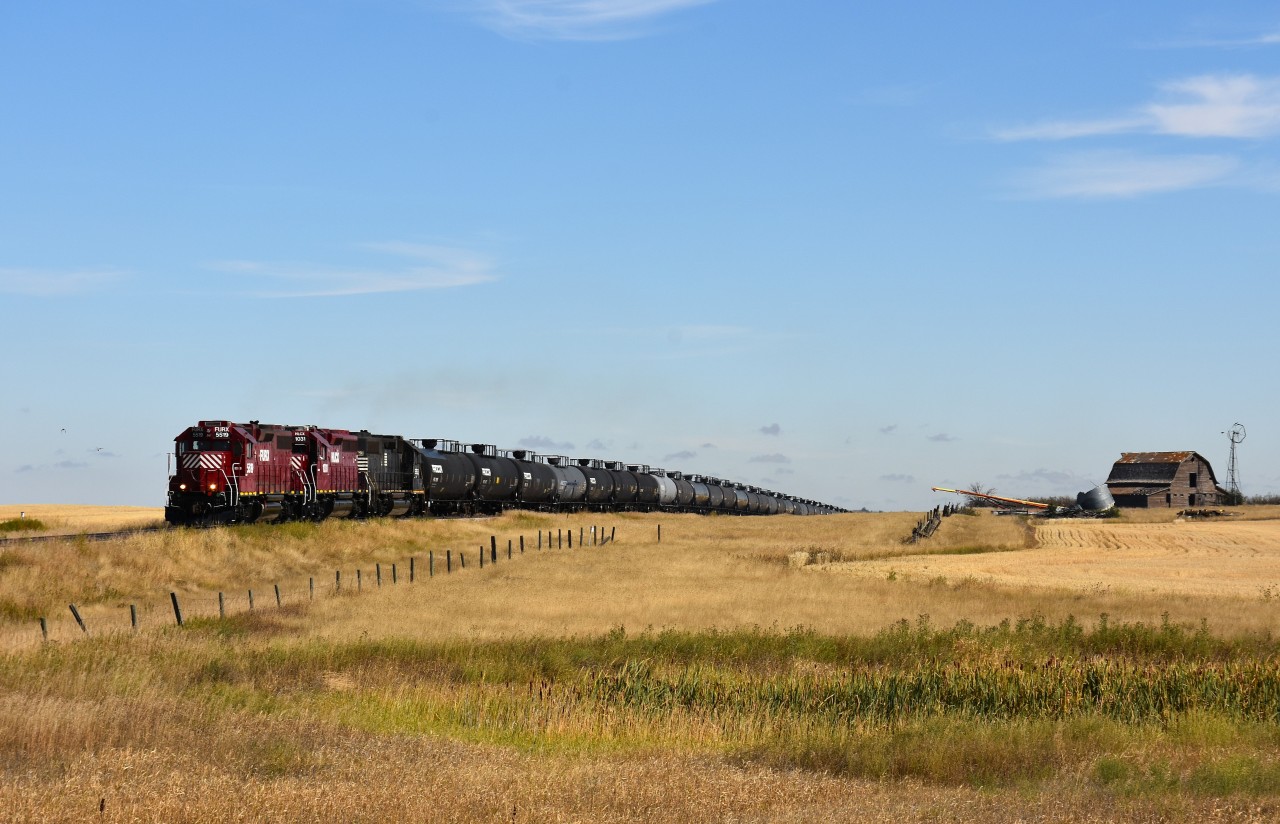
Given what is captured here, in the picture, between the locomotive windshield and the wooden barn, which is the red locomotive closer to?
the locomotive windshield

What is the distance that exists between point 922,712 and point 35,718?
526 inches

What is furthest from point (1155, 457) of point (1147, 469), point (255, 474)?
point (255, 474)

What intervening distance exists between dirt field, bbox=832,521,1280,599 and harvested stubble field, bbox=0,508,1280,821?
2.54 ft

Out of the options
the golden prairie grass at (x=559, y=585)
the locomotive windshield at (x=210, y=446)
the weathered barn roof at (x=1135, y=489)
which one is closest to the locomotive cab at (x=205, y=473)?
the locomotive windshield at (x=210, y=446)

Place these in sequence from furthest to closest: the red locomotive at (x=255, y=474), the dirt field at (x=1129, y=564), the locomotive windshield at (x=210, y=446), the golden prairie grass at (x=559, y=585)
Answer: the red locomotive at (x=255, y=474), the locomotive windshield at (x=210, y=446), the dirt field at (x=1129, y=564), the golden prairie grass at (x=559, y=585)

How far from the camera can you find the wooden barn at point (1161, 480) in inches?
5305

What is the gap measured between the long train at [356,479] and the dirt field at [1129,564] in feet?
76.6

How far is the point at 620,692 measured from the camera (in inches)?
904

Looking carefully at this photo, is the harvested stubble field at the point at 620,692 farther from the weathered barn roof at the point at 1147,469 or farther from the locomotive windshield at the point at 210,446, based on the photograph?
the weathered barn roof at the point at 1147,469

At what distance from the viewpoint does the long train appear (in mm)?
51031

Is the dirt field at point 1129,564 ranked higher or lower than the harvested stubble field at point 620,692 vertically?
lower

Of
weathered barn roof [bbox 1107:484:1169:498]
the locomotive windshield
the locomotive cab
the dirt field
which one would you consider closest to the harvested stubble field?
the dirt field

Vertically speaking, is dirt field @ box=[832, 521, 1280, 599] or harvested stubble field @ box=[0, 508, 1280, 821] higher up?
harvested stubble field @ box=[0, 508, 1280, 821]

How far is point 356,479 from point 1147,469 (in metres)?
104
